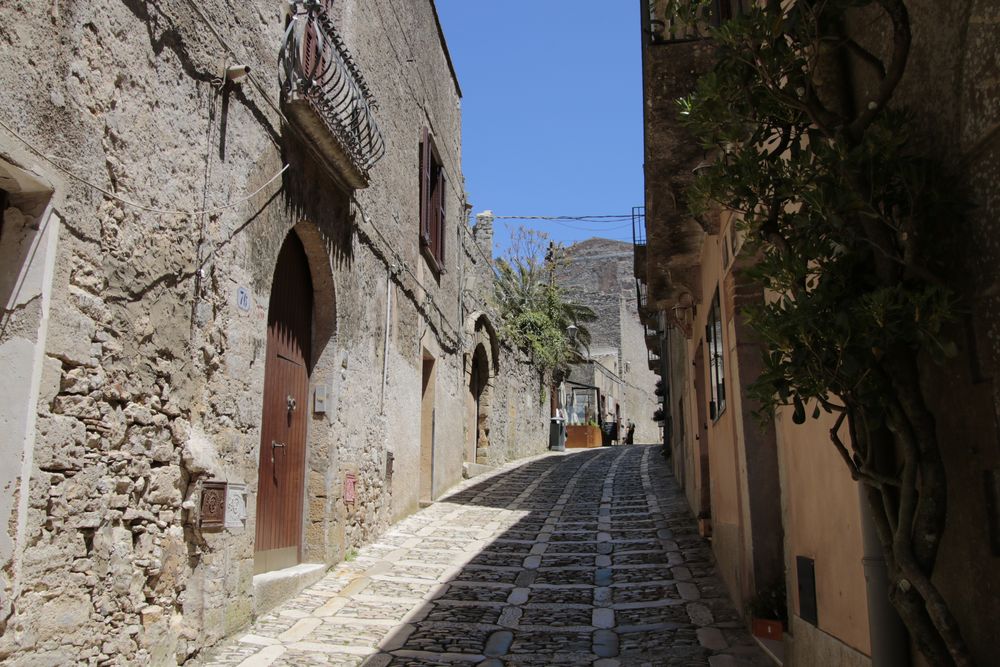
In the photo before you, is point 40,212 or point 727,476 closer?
point 40,212

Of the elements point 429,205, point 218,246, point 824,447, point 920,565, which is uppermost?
point 429,205

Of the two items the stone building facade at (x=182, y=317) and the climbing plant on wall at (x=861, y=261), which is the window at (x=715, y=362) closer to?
the stone building facade at (x=182, y=317)

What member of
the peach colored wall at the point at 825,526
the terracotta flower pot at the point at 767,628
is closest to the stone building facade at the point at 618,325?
the terracotta flower pot at the point at 767,628

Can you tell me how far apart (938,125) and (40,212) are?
10.9 ft

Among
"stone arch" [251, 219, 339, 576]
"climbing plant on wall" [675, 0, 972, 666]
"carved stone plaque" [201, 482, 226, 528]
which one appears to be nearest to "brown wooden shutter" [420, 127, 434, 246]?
"stone arch" [251, 219, 339, 576]

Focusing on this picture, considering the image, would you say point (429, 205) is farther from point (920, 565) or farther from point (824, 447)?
point (920, 565)

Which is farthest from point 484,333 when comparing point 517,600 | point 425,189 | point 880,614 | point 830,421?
point 880,614

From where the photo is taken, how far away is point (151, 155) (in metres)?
4.20

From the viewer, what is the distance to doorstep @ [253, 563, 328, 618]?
18.0ft

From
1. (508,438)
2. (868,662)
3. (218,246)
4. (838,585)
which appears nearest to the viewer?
(868,662)

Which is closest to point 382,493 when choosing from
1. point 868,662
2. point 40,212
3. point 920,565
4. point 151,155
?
point 151,155

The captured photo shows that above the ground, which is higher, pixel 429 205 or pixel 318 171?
pixel 429 205

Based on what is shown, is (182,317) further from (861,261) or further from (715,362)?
(715,362)

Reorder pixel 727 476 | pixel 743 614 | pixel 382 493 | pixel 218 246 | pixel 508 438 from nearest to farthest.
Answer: pixel 218 246 → pixel 743 614 → pixel 727 476 → pixel 382 493 → pixel 508 438
